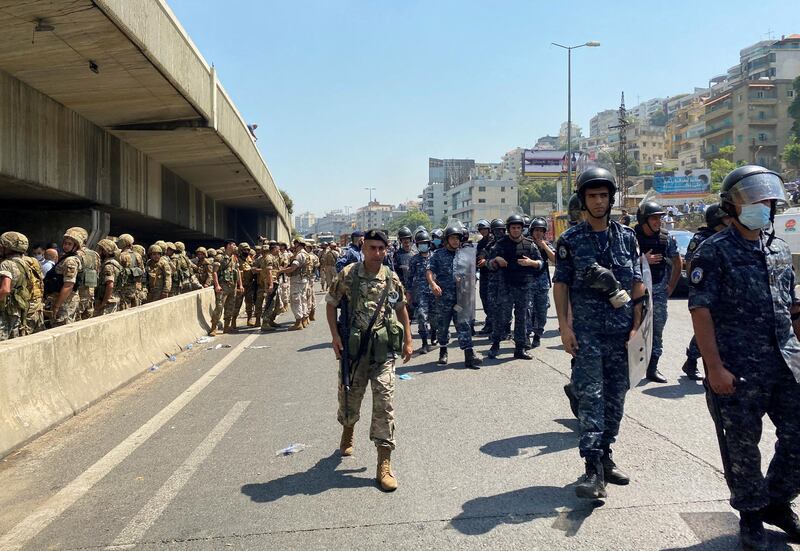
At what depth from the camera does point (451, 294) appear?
8641 millimetres

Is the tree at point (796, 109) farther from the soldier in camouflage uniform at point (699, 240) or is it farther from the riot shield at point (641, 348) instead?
the riot shield at point (641, 348)

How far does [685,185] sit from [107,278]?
63201 millimetres

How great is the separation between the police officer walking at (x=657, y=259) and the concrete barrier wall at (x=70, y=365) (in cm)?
613

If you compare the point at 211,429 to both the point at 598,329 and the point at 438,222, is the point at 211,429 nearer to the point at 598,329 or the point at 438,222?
the point at 598,329

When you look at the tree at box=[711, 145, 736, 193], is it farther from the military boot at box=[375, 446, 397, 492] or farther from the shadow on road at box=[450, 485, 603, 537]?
the military boot at box=[375, 446, 397, 492]

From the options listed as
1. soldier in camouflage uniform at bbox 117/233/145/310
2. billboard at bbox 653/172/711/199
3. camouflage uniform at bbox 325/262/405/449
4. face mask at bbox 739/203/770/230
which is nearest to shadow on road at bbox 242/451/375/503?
camouflage uniform at bbox 325/262/405/449

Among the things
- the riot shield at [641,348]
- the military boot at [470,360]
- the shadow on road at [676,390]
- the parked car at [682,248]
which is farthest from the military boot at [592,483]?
the parked car at [682,248]

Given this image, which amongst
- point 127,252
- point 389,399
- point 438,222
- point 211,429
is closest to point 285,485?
point 389,399

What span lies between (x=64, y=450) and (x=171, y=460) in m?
1.09

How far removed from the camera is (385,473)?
4.16 meters

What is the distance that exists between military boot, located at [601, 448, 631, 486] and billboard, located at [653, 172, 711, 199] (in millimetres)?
64231

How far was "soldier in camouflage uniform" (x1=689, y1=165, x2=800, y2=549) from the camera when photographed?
311 centimetres

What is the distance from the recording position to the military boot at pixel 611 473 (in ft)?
13.1

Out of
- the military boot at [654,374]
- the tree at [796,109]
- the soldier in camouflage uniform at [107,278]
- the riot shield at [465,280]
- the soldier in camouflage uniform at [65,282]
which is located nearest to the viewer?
the military boot at [654,374]
